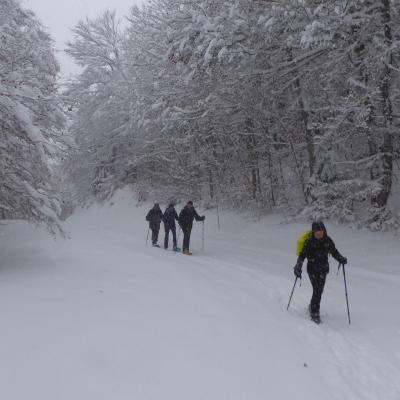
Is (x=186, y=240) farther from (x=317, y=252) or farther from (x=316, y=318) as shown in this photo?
(x=316, y=318)

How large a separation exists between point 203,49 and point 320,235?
22.8 feet

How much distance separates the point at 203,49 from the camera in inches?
477

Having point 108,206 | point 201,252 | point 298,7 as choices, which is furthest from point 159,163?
point 298,7

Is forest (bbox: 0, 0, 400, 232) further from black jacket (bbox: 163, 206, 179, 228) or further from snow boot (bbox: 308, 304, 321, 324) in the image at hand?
snow boot (bbox: 308, 304, 321, 324)

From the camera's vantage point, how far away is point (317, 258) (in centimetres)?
746

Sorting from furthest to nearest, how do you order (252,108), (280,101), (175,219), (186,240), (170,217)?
1. (252,108)
2. (280,101)
3. (175,219)
4. (170,217)
5. (186,240)

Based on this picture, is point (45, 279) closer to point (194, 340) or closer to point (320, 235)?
point (194, 340)

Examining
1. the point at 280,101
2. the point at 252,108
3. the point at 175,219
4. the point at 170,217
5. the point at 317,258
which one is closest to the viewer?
the point at 317,258

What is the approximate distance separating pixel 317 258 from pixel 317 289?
51 centimetres

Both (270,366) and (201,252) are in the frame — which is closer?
(270,366)

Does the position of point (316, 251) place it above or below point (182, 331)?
above

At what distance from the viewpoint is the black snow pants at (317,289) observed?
725cm

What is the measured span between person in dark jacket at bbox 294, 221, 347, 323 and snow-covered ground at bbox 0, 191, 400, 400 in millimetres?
458

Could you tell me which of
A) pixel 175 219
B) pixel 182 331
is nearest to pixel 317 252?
pixel 182 331
